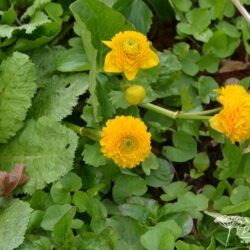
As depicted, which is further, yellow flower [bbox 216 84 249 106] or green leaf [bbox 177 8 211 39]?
green leaf [bbox 177 8 211 39]

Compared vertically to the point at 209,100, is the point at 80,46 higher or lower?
higher

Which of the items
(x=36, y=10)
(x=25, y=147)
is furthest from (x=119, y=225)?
(x=36, y=10)

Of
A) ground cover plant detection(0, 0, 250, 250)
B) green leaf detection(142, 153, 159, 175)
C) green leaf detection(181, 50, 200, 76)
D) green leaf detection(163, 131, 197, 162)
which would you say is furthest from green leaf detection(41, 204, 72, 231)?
green leaf detection(181, 50, 200, 76)

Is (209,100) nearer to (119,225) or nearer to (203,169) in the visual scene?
(203,169)

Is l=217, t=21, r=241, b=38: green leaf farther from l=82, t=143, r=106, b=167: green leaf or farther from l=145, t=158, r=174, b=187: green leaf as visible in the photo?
l=82, t=143, r=106, b=167: green leaf

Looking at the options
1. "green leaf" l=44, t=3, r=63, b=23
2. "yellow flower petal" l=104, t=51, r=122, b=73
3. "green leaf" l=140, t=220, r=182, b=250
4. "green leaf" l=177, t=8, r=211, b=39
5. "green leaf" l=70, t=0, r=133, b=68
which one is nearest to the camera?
"green leaf" l=140, t=220, r=182, b=250

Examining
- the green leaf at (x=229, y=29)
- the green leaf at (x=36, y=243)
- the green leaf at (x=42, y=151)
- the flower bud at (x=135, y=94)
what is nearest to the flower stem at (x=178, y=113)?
the flower bud at (x=135, y=94)
